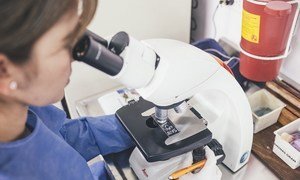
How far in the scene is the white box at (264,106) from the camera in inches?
40.0

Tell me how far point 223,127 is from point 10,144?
1.89 ft

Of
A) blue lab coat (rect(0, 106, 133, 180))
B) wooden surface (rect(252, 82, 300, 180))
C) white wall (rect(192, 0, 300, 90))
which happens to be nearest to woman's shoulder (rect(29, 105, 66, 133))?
blue lab coat (rect(0, 106, 133, 180))

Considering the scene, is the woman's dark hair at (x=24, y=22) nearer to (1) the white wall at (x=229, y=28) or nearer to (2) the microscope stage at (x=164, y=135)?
(2) the microscope stage at (x=164, y=135)

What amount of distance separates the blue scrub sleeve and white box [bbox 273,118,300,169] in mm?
468

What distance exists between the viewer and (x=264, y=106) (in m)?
1.13

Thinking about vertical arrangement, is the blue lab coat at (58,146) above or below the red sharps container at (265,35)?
below

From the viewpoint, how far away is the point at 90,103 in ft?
4.26

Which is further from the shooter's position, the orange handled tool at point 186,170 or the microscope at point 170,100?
the orange handled tool at point 186,170

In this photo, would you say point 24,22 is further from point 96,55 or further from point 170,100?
point 170,100

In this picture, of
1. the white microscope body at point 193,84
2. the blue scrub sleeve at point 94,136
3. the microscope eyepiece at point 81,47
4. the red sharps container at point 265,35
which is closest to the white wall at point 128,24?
the blue scrub sleeve at point 94,136

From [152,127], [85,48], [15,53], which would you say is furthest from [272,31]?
[15,53]

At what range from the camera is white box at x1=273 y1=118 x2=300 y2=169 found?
35.3 inches

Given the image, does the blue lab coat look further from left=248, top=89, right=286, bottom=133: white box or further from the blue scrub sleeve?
left=248, top=89, right=286, bottom=133: white box

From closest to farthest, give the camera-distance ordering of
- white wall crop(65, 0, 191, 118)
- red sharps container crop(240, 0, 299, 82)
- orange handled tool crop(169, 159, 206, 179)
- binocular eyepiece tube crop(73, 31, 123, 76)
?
binocular eyepiece tube crop(73, 31, 123, 76)
orange handled tool crop(169, 159, 206, 179)
red sharps container crop(240, 0, 299, 82)
white wall crop(65, 0, 191, 118)
